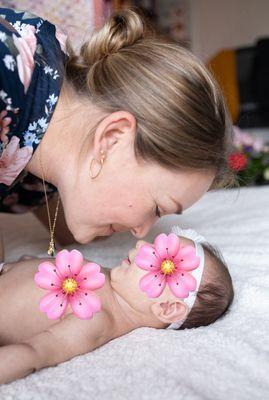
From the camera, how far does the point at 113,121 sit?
108cm

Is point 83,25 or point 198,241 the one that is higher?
point 83,25

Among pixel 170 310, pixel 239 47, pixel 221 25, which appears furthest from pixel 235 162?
pixel 221 25

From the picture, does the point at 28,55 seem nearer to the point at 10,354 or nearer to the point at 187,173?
the point at 187,173

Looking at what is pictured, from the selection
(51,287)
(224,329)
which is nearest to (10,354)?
(51,287)

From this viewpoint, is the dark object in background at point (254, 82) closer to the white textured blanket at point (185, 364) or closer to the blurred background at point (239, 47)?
the blurred background at point (239, 47)

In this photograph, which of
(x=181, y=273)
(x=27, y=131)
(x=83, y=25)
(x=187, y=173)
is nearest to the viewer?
(x=181, y=273)

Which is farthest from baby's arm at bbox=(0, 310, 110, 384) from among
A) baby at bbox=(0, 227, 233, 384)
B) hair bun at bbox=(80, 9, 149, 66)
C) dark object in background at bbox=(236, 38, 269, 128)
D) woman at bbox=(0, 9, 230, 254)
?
dark object in background at bbox=(236, 38, 269, 128)

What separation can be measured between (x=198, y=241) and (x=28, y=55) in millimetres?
529

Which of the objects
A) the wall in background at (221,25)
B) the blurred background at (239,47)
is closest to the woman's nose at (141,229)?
the blurred background at (239,47)

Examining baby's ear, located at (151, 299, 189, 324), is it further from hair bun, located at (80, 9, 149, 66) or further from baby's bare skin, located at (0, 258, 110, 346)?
hair bun, located at (80, 9, 149, 66)

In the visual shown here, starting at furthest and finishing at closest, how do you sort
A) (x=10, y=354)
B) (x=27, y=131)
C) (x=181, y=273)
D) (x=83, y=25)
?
(x=83, y=25)
(x=27, y=131)
(x=181, y=273)
(x=10, y=354)

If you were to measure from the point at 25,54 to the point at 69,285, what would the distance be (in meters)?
0.50

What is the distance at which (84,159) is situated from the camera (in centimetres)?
115

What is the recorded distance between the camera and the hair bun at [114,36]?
118 centimetres
